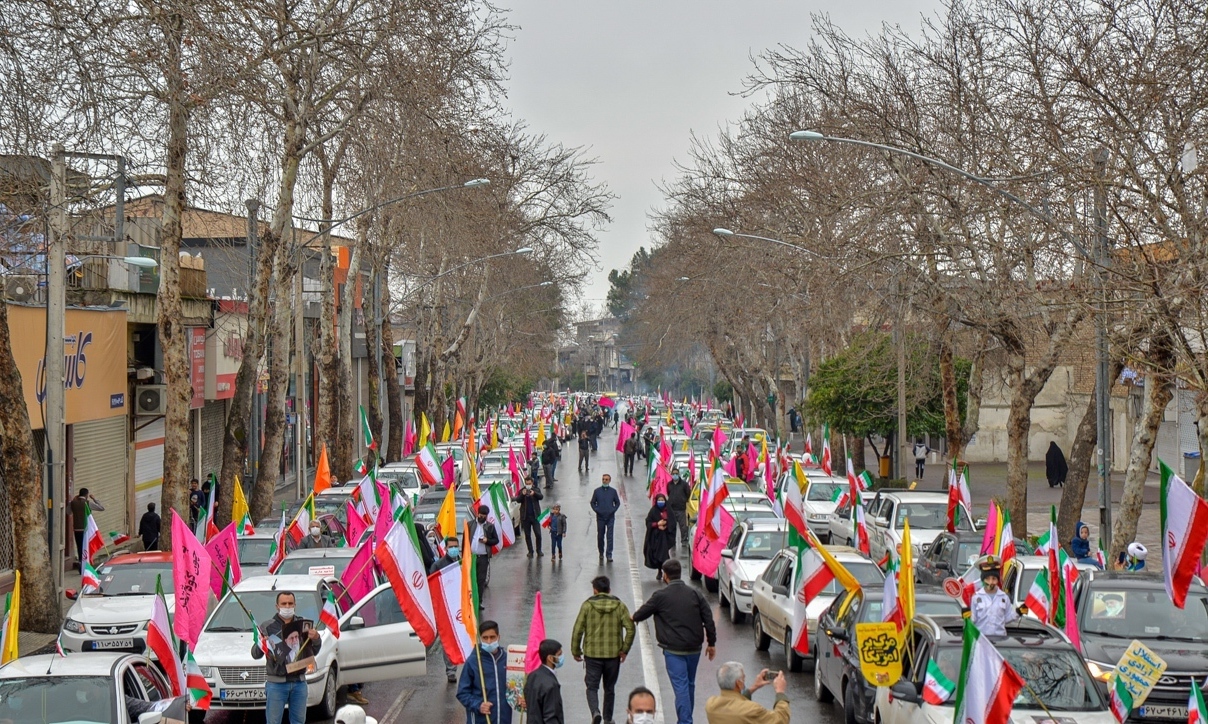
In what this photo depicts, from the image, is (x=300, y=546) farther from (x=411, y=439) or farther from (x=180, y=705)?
(x=411, y=439)

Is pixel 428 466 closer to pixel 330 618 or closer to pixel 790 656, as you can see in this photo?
pixel 790 656

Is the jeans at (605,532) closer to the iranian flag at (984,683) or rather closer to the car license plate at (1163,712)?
the car license plate at (1163,712)

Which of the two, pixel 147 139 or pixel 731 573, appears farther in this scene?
pixel 731 573

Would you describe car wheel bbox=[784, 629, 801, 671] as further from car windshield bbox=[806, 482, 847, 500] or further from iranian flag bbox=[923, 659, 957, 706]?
car windshield bbox=[806, 482, 847, 500]

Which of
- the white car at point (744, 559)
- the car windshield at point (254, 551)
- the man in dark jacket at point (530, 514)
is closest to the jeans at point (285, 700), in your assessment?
the white car at point (744, 559)

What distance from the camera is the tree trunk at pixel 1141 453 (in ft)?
67.2

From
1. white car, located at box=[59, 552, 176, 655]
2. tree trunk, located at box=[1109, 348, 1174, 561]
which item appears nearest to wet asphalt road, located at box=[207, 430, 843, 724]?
white car, located at box=[59, 552, 176, 655]

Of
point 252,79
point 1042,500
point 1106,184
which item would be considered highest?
point 252,79

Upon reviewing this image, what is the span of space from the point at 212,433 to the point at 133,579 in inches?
938

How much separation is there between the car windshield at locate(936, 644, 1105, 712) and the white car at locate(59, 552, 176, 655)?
29.3 ft

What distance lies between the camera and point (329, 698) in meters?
14.1

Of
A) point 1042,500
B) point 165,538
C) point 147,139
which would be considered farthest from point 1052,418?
point 147,139

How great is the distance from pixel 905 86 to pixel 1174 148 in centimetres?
787

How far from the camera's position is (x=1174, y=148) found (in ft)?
54.6
